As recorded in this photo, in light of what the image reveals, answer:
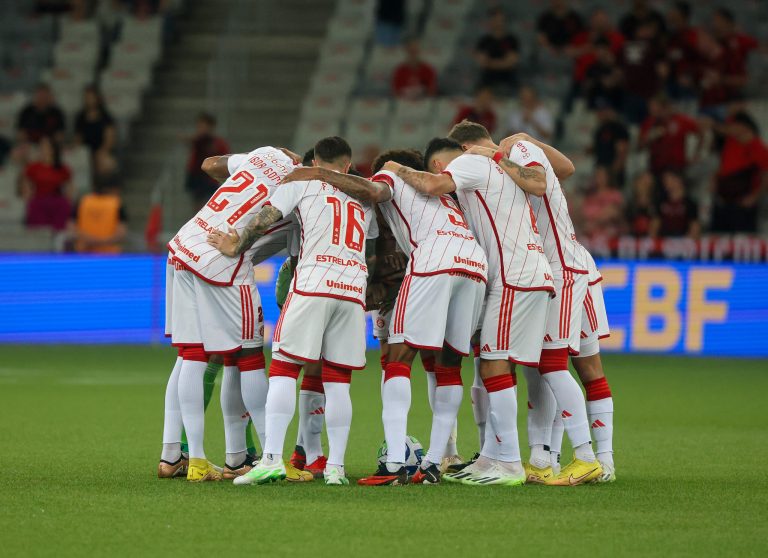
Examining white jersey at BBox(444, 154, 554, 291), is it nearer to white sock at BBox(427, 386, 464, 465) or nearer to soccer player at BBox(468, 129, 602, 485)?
soccer player at BBox(468, 129, 602, 485)

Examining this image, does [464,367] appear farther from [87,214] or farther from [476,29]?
[476,29]

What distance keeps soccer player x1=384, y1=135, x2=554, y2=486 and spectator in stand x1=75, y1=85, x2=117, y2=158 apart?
1455 cm

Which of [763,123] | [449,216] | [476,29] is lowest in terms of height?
[449,216]

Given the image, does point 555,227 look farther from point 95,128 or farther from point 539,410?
point 95,128

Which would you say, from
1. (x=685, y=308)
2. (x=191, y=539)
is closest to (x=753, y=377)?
(x=685, y=308)

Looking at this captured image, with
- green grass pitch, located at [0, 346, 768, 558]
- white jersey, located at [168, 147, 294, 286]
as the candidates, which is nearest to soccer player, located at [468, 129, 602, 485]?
green grass pitch, located at [0, 346, 768, 558]

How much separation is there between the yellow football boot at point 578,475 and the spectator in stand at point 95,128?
1506 centimetres

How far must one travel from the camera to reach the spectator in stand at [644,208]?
18.9 m

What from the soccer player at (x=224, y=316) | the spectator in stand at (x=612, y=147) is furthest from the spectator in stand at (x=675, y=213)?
the soccer player at (x=224, y=316)

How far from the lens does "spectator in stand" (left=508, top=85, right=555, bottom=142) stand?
20453mm

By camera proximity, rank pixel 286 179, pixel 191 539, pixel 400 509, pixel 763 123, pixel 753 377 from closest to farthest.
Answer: pixel 191 539 → pixel 400 509 → pixel 286 179 → pixel 753 377 → pixel 763 123

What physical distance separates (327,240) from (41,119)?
15.3 meters

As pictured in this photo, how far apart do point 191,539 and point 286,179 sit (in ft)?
8.96

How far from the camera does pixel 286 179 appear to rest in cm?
867
